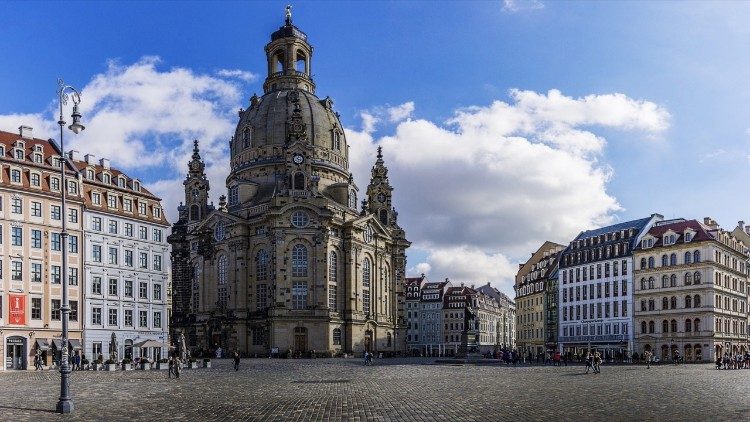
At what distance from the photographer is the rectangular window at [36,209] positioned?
7231 cm

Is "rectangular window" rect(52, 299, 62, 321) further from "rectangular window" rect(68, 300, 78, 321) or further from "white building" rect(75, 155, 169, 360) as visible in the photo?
"white building" rect(75, 155, 169, 360)

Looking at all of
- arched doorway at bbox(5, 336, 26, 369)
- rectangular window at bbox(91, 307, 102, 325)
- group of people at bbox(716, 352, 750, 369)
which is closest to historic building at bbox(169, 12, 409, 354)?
rectangular window at bbox(91, 307, 102, 325)

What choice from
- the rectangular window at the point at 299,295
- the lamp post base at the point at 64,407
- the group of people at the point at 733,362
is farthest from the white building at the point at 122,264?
the group of people at the point at 733,362

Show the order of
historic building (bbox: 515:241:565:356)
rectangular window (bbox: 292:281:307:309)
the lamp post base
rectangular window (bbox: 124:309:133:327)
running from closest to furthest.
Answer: the lamp post base, rectangular window (bbox: 124:309:133:327), rectangular window (bbox: 292:281:307:309), historic building (bbox: 515:241:565:356)

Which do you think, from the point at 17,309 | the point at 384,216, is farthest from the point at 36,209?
the point at 384,216

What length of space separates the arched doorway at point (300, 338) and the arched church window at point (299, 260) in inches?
312

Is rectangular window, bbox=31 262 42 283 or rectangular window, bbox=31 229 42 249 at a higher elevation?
rectangular window, bbox=31 229 42 249

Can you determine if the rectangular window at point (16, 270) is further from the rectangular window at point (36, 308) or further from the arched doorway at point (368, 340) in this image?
the arched doorway at point (368, 340)

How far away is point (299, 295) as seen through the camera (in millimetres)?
112750

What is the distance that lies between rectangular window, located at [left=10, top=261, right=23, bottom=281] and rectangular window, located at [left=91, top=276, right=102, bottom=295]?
877cm

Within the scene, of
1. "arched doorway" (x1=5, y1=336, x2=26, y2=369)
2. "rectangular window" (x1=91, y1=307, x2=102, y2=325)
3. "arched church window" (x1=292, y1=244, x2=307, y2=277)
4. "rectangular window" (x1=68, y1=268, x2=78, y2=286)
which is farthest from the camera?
"arched church window" (x1=292, y1=244, x2=307, y2=277)

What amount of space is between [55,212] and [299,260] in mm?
44170

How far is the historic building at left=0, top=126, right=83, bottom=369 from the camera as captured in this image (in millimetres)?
69438

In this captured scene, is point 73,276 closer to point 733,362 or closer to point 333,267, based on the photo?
point 333,267
